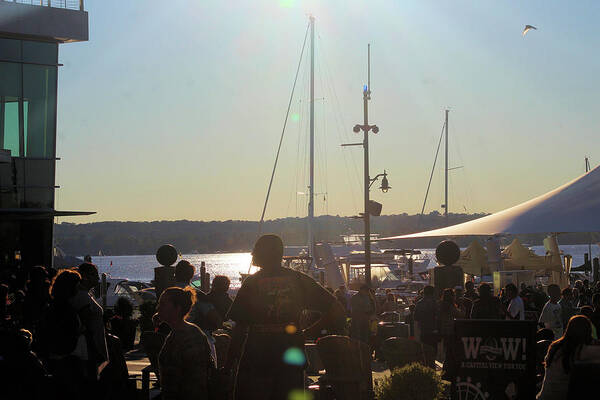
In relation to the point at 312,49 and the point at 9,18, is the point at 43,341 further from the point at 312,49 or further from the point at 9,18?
the point at 312,49

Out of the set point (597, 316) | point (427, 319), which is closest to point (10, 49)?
point (427, 319)

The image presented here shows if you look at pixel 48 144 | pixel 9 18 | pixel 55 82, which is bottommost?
pixel 48 144

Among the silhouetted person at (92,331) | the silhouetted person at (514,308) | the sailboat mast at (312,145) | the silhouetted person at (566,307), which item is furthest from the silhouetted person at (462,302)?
the sailboat mast at (312,145)

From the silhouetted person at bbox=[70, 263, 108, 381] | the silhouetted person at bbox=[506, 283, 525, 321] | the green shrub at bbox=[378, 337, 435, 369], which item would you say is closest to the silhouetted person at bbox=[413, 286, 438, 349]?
the silhouetted person at bbox=[506, 283, 525, 321]

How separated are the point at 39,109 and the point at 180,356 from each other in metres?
19.7

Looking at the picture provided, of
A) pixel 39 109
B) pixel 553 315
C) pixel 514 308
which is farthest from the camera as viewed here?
pixel 39 109

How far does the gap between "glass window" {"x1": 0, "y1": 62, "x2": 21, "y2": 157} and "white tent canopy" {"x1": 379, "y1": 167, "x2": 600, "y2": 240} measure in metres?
12.8

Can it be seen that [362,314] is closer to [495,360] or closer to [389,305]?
[495,360]

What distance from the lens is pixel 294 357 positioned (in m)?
5.97

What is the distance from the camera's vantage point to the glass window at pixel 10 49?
77.5 ft

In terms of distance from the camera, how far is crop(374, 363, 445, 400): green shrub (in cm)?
792

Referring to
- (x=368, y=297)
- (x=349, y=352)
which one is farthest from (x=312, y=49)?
(x=349, y=352)

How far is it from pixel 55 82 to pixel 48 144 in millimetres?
1892

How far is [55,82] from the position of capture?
80.7ft
